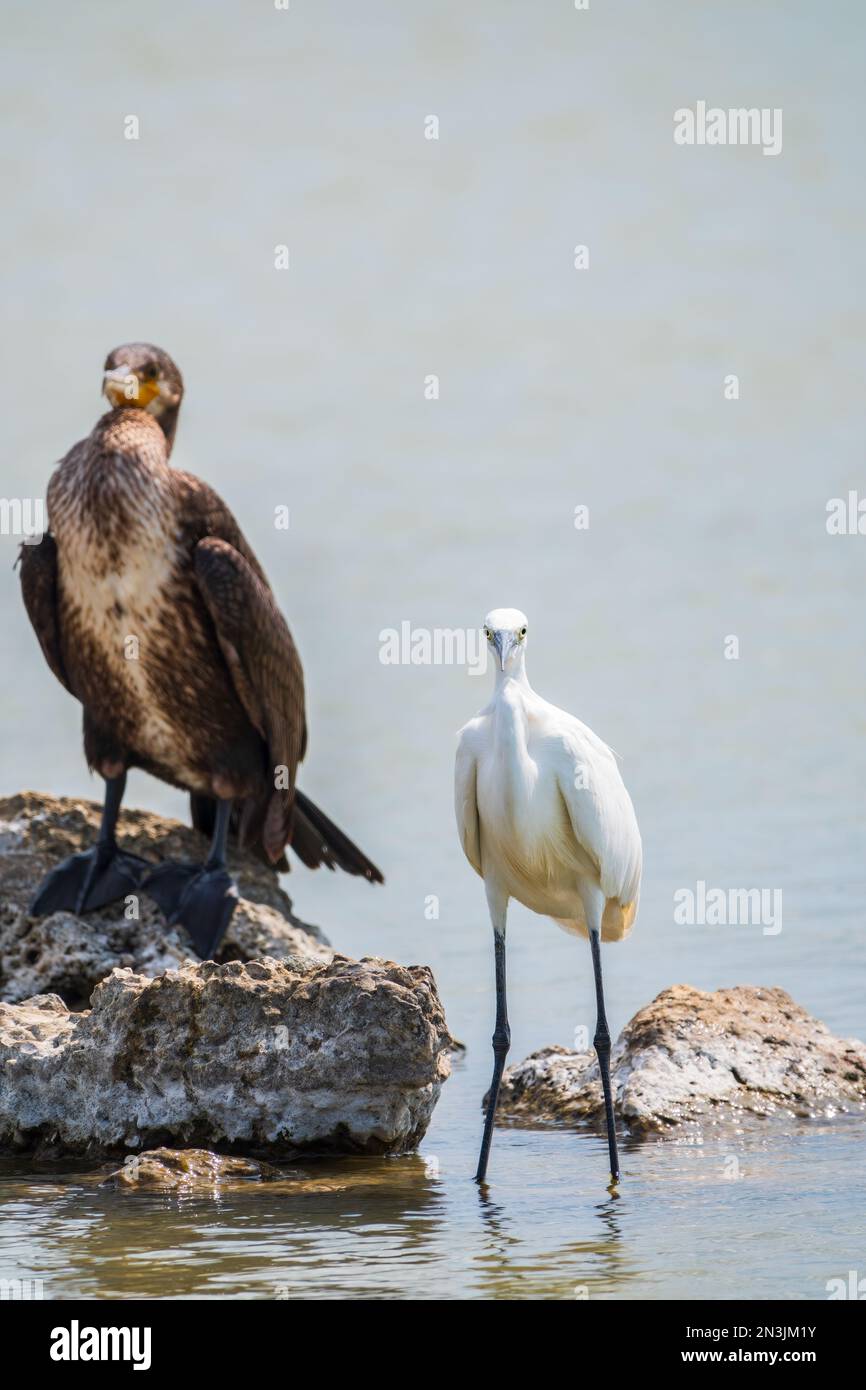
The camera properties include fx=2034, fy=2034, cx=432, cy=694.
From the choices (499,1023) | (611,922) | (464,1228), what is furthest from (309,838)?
(464,1228)

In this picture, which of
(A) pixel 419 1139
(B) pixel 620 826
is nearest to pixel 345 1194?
(A) pixel 419 1139

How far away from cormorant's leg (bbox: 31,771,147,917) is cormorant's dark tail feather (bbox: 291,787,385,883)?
1031 mm

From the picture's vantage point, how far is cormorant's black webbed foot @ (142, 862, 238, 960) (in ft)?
31.4

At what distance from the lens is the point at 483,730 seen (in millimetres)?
7707

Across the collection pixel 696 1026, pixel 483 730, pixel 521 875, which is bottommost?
pixel 696 1026

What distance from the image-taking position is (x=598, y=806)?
25.1 feet

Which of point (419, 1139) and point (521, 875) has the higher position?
point (521, 875)

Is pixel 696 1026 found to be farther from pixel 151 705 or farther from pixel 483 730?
pixel 151 705

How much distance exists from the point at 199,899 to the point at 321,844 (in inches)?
49.5

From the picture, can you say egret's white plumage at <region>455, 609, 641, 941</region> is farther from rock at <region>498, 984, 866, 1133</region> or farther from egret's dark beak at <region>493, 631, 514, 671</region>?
rock at <region>498, 984, 866, 1133</region>

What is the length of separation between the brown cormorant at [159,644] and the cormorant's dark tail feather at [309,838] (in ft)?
0.53

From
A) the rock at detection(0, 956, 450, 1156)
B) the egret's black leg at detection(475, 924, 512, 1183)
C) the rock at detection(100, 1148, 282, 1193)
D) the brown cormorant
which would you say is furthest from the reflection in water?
the brown cormorant

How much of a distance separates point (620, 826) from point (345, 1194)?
179 cm
